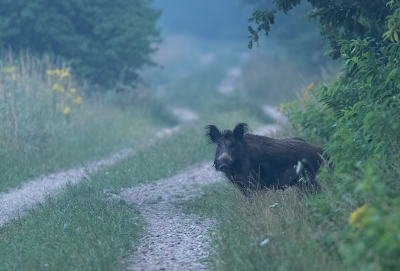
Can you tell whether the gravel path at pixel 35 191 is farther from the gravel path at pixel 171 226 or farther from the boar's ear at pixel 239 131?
the boar's ear at pixel 239 131

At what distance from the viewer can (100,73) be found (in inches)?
919

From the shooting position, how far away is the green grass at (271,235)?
6012 mm

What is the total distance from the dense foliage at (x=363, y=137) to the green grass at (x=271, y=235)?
153 millimetres

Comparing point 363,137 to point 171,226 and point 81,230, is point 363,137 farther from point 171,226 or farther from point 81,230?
point 81,230

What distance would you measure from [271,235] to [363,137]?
1645 millimetres

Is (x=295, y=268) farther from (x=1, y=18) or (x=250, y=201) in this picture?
(x=1, y=18)

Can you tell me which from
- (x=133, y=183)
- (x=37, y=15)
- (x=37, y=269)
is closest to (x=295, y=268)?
(x=37, y=269)

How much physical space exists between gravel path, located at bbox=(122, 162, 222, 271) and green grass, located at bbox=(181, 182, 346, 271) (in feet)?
0.83

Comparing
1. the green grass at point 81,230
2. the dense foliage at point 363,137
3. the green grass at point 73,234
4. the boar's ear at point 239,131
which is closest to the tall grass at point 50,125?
the green grass at point 81,230

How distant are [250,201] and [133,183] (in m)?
3.86

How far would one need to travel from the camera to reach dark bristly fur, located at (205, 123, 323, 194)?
9242 mm

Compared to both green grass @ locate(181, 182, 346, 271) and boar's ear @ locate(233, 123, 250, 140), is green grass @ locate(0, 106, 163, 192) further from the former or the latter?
green grass @ locate(181, 182, 346, 271)

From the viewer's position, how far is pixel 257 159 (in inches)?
369

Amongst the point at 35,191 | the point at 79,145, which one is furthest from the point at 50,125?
the point at 35,191
